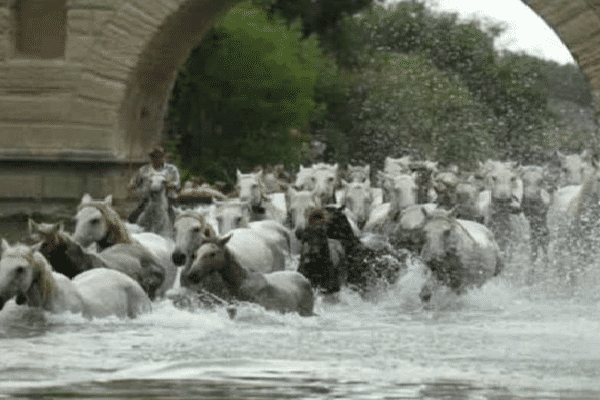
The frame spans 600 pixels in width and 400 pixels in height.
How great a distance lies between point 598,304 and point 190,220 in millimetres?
5017

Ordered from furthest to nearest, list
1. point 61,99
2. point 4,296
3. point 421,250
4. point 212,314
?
point 61,99, point 421,250, point 212,314, point 4,296

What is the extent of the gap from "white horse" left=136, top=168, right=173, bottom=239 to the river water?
2.05 m

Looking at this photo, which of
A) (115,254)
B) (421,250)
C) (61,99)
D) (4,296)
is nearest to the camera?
(4,296)

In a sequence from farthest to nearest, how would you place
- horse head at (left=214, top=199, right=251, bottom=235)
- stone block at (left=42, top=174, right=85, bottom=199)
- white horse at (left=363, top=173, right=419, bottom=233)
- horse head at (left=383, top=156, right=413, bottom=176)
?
horse head at (left=383, top=156, right=413, bottom=176), stone block at (left=42, top=174, right=85, bottom=199), white horse at (left=363, top=173, right=419, bottom=233), horse head at (left=214, top=199, right=251, bottom=235)

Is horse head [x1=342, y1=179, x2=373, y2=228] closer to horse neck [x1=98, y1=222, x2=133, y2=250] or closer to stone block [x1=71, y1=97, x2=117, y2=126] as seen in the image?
stone block [x1=71, y1=97, x2=117, y2=126]

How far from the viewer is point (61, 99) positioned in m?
24.5

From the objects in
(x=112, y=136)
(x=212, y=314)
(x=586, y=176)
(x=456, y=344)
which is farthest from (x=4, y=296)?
(x=586, y=176)

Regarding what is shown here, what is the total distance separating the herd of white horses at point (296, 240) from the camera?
52.9 feet

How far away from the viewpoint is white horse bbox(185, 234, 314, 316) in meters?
16.1

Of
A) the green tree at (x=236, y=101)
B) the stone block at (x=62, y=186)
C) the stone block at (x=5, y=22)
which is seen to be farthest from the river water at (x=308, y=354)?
the green tree at (x=236, y=101)

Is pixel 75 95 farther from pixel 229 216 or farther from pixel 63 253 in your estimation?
pixel 63 253

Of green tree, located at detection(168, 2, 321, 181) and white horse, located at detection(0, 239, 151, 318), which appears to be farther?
green tree, located at detection(168, 2, 321, 181)

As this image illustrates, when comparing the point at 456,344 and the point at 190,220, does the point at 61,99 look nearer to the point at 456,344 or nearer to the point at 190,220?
the point at 190,220

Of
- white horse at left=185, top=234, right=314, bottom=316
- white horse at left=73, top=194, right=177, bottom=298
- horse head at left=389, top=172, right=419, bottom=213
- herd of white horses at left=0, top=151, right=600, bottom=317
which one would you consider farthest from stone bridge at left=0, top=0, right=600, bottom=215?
white horse at left=185, top=234, right=314, bottom=316
